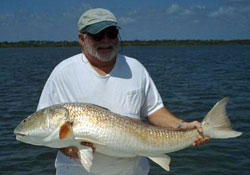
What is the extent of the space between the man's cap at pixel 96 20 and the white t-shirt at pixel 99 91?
14.0 inches

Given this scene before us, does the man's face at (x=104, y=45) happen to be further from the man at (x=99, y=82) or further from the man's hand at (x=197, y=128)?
the man's hand at (x=197, y=128)

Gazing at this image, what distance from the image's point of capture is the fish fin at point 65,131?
12.7 ft

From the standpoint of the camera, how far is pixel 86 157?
400 centimetres

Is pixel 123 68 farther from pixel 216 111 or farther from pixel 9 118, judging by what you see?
pixel 9 118

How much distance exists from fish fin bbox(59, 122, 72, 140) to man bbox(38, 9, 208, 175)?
284 mm

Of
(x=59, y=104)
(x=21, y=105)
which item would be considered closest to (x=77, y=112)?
(x=59, y=104)

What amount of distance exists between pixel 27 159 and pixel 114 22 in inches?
276

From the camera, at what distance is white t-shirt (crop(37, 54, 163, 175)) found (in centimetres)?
424

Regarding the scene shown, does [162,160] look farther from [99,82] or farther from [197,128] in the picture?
[99,82]

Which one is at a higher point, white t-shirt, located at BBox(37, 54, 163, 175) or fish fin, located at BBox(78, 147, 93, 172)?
white t-shirt, located at BBox(37, 54, 163, 175)

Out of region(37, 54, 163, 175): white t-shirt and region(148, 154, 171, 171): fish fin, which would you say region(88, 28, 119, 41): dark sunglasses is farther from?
region(148, 154, 171, 171): fish fin

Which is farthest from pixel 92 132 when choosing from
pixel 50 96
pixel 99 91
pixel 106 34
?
pixel 106 34

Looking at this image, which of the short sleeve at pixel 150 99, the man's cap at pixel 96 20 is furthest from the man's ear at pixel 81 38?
the short sleeve at pixel 150 99

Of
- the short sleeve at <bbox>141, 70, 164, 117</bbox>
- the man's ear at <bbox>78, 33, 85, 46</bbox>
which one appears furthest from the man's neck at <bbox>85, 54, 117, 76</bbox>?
the short sleeve at <bbox>141, 70, 164, 117</bbox>
